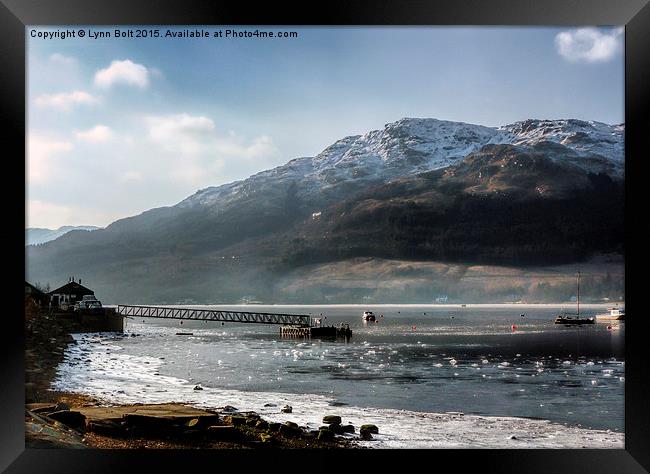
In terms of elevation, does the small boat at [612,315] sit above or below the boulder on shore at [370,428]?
below

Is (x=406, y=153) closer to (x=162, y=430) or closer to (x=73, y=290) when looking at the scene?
(x=73, y=290)

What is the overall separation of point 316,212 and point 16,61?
64.3 feet

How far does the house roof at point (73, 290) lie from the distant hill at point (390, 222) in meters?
0.80

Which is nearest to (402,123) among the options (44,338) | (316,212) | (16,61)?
(316,212)

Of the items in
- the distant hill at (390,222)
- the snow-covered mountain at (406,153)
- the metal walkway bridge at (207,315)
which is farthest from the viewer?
the metal walkway bridge at (207,315)

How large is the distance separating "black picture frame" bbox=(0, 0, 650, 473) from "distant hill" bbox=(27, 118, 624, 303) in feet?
43.9

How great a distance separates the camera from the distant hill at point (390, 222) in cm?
2295

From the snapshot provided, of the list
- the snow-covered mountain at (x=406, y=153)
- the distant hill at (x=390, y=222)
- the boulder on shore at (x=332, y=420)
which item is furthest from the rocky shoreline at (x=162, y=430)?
the distant hill at (x=390, y=222)

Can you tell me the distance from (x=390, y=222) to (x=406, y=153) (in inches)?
118

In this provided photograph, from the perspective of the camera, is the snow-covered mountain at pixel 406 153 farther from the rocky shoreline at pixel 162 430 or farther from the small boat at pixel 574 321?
the small boat at pixel 574 321

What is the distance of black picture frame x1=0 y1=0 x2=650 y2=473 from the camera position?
7.12 m

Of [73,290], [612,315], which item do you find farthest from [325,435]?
[612,315]

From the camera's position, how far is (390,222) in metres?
26.9

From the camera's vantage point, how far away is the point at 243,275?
29.1 metres
